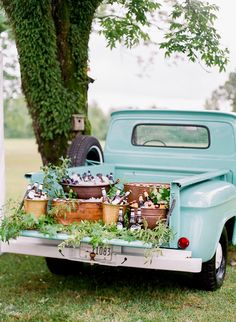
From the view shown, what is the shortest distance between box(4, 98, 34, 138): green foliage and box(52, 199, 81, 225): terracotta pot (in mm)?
33061

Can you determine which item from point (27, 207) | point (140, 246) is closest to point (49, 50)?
point (27, 207)

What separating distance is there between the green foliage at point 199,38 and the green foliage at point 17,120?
2895cm

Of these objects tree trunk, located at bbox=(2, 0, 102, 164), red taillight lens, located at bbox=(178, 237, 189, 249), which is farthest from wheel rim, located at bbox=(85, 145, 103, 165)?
red taillight lens, located at bbox=(178, 237, 189, 249)

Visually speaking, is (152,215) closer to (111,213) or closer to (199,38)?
(111,213)

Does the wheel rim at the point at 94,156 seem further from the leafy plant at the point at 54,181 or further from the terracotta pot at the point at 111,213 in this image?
the terracotta pot at the point at 111,213

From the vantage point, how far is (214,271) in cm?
541

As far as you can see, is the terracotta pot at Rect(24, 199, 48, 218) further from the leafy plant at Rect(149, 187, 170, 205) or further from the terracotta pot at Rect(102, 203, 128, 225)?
the leafy plant at Rect(149, 187, 170, 205)

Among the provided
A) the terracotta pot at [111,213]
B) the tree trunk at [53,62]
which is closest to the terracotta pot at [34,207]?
the terracotta pot at [111,213]

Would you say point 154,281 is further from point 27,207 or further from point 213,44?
point 213,44

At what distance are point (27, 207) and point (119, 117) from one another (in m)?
2.56

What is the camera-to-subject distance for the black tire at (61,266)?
6188 millimetres

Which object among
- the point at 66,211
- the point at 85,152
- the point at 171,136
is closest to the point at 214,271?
the point at 66,211

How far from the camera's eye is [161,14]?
11859 millimetres

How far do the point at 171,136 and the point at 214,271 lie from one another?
90.1 inches
